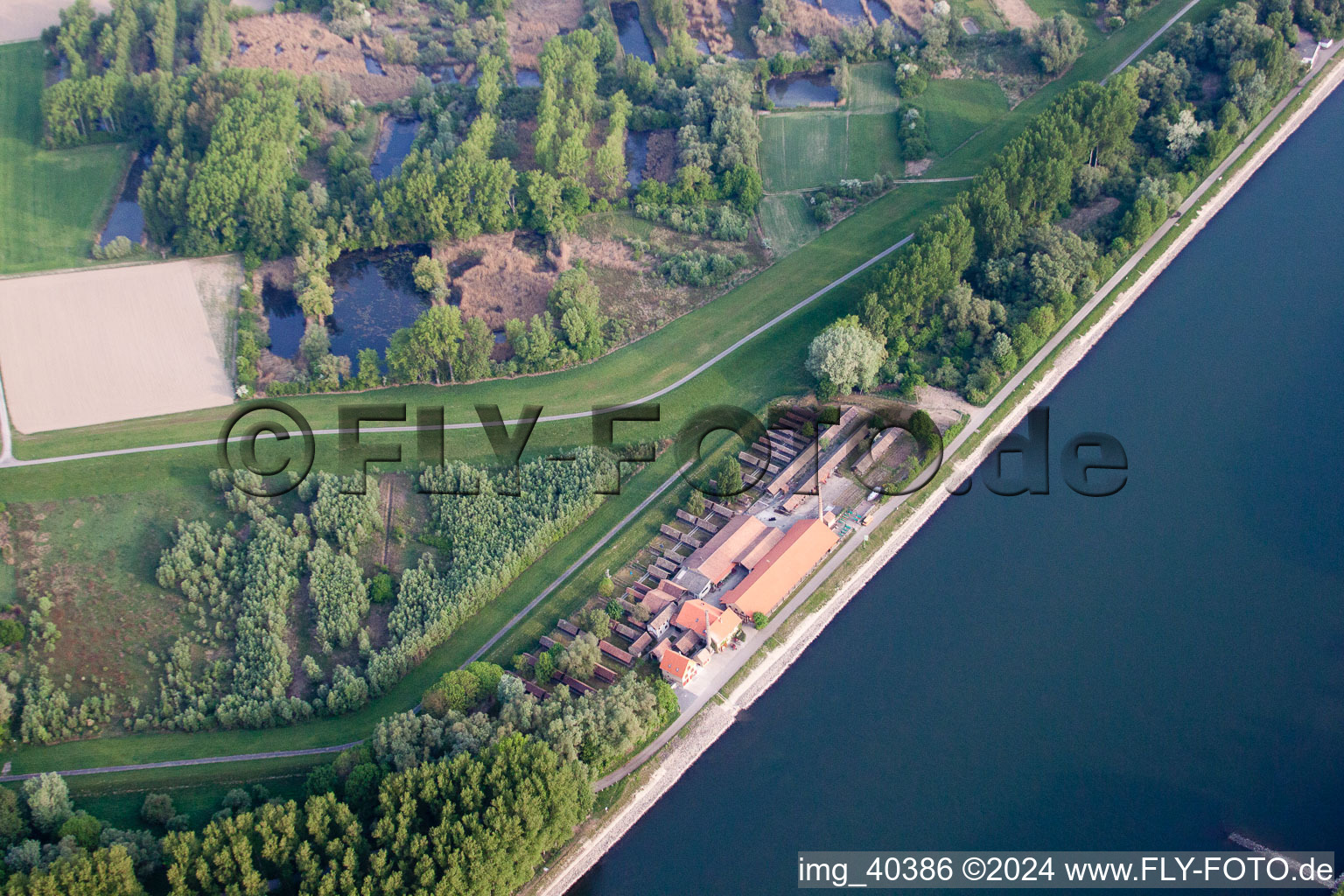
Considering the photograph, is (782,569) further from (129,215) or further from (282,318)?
(129,215)

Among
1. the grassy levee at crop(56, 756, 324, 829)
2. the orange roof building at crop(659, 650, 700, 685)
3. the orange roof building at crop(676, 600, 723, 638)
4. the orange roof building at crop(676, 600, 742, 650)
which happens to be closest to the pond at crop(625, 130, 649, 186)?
the orange roof building at crop(676, 600, 723, 638)

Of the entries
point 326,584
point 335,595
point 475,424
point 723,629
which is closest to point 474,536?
point 335,595

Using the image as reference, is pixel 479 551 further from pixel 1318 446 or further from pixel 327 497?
pixel 1318 446

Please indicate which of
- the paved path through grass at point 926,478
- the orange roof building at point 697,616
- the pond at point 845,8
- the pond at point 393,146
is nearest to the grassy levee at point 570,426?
the orange roof building at point 697,616

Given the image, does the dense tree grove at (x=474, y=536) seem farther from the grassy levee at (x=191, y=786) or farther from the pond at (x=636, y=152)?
the pond at (x=636, y=152)

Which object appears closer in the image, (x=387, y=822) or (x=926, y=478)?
(x=387, y=822)

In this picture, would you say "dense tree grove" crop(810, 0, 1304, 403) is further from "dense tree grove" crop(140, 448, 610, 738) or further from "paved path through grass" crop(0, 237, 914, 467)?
"dense tree grove" crop(140, 448, 610, 738)
